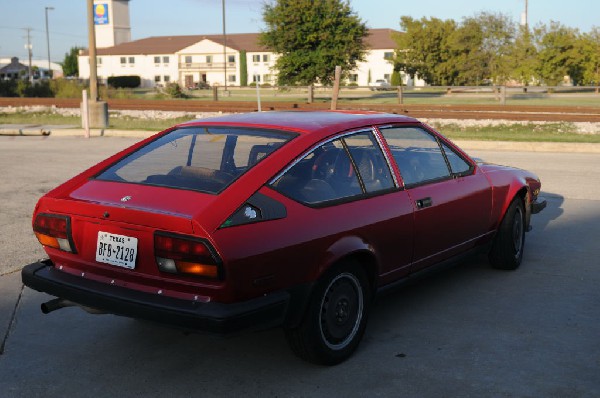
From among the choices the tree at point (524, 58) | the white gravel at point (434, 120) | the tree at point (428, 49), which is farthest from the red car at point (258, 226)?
the tree at point (428, 49)

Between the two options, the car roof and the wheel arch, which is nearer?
the wheel arch

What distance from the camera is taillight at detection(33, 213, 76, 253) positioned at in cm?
407

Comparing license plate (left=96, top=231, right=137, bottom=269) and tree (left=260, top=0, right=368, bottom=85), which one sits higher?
tree (left=260, top=0, right=368, bottom=85)

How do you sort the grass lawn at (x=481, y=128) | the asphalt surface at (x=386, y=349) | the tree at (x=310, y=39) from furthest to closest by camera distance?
the tree at (x=310, y=39), the grass lawn at (x=481, y=128), the asphalt surface at (x=386, y=349)

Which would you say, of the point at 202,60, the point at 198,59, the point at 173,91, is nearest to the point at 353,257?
the point at 173,91

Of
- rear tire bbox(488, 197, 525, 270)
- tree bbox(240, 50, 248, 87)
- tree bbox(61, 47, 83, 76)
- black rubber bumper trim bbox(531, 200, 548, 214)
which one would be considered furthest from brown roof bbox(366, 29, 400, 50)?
rear tire bbox(488, 197, 525, 270)

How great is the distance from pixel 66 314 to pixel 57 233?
1171 millimetres

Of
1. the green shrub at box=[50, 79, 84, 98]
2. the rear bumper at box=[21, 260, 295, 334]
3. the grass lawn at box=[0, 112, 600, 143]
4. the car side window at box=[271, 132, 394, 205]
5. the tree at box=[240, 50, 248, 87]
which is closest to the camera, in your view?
the rear bumper at box=[21, 260, 295, 334]

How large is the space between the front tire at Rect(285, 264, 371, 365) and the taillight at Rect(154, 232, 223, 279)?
67 centimetres

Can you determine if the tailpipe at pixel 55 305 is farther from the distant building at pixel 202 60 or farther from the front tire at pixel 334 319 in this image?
the distant building at pixel 202 60

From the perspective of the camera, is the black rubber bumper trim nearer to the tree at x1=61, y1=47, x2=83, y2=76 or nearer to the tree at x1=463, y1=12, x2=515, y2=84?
the tree at x1=463, y1=12, x2=515, y2=84

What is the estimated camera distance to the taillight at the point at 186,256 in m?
3.54

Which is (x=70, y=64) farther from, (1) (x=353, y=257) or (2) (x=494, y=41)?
(1) (x=353, y=257)

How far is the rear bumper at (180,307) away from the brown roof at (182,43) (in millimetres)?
97195
